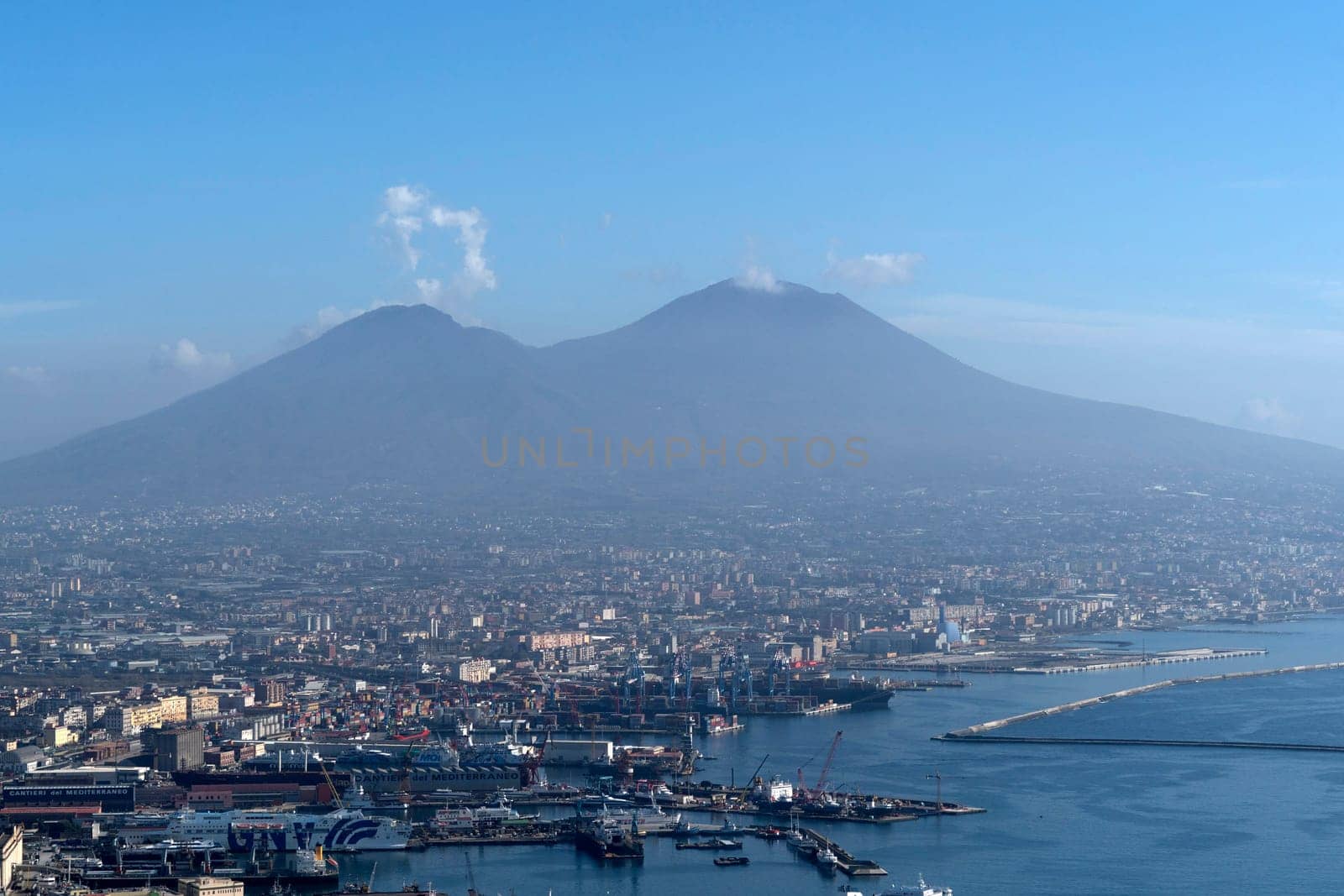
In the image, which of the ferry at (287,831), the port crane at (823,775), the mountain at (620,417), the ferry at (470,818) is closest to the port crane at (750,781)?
the port crane at (823,775)

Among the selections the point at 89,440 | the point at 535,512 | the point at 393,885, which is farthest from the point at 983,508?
the point at 393,885

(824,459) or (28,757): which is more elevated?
(824,459)

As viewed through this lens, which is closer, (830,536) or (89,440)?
(830,536)

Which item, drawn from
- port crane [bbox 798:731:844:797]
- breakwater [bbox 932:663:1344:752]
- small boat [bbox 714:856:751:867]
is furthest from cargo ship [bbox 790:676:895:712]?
small boat [bbox 714:856:751:867]

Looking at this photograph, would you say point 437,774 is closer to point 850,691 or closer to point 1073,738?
point 1073,738

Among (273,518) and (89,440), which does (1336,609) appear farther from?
(89,440)
